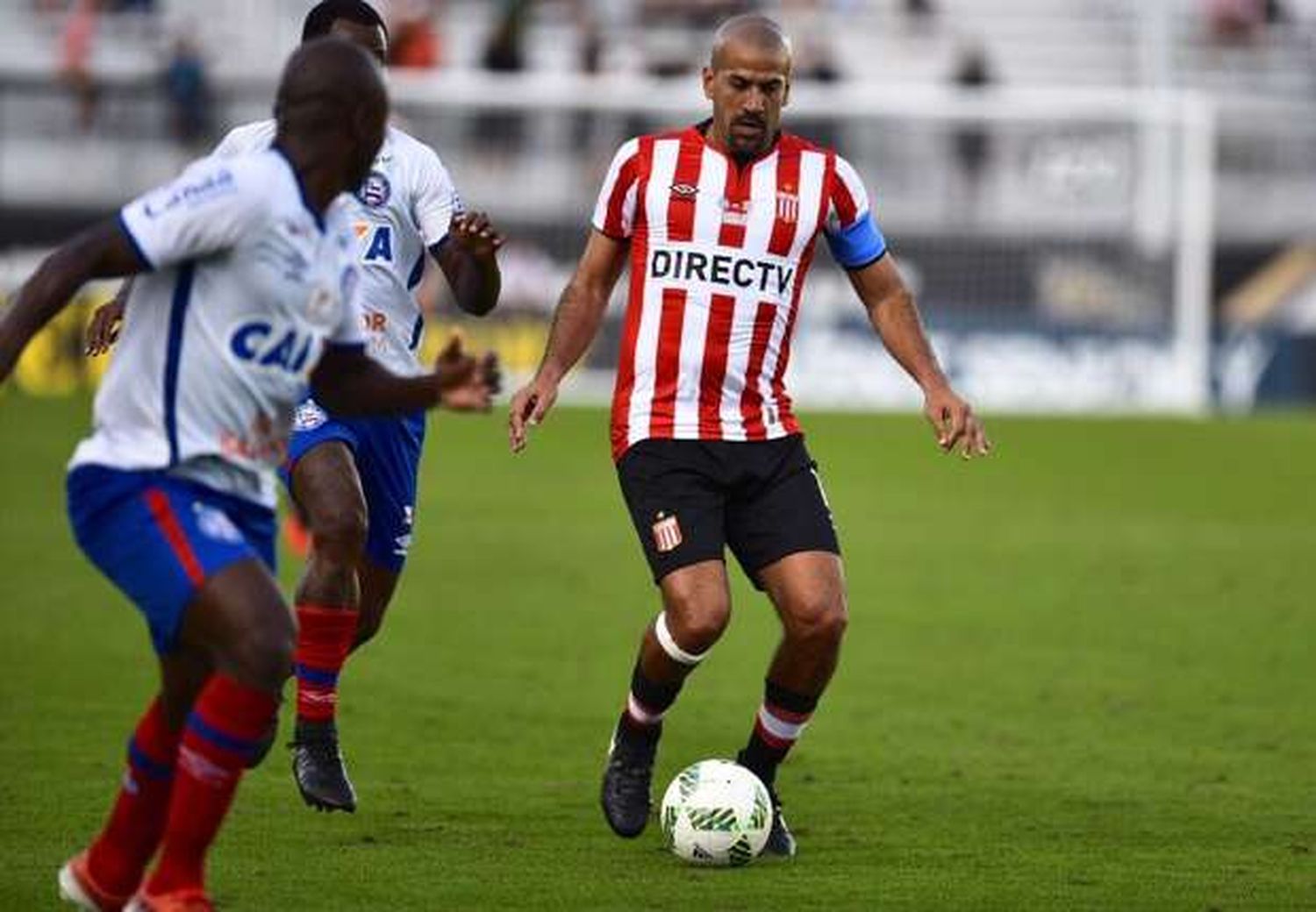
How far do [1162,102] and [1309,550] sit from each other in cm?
1335

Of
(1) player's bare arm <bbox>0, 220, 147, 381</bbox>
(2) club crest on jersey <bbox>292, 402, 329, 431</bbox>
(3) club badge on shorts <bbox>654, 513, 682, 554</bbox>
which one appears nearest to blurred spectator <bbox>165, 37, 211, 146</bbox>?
(2) club crest on jersey <bbox>292, 402, 329, 431</bbox>

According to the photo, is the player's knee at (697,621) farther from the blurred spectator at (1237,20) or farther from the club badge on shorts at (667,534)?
the blurred spectator at (1237,20)

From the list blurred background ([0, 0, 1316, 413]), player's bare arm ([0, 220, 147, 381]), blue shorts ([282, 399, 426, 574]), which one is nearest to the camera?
player's bare arm ([0, 220, 147, 381])

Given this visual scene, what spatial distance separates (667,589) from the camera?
8.87 metres

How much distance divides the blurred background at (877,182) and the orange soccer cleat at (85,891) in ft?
66.8

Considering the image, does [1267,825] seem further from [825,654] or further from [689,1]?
[689,1]

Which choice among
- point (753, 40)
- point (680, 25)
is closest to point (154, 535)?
point (753, 40)

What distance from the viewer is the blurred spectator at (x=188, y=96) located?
28.8 meters

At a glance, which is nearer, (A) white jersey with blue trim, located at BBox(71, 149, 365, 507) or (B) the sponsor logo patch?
(A) white jersey with blue trim, located at BBox(71, 149, 365, 507)

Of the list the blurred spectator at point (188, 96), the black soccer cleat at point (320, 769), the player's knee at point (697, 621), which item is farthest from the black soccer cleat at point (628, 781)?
the blurred spectator at point (188, 96)

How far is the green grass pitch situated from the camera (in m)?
8.36

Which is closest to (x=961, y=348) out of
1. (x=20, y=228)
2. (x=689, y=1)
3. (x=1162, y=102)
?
(x=1162, y=102)

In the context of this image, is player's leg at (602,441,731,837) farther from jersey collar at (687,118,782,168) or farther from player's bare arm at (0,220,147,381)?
player's bare arm at (0,220,147,381)

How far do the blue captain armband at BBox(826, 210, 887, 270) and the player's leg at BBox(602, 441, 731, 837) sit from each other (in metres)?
0.88
